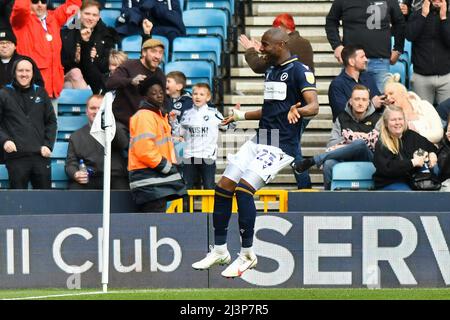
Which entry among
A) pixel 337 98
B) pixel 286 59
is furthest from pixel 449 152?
pixel 286 59

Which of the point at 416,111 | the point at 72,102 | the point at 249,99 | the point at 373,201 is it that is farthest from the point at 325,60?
the point at 373,201

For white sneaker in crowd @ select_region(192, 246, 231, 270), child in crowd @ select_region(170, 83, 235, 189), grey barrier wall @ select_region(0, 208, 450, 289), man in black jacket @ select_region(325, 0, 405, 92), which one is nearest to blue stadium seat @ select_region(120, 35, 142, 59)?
child in crowd @ select_region(170, 83, 235, 189)

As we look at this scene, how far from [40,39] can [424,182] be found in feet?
18.4

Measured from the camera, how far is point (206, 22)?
1939cm

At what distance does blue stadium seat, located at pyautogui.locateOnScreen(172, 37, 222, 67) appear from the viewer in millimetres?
18859

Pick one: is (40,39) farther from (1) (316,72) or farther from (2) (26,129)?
(1) (316,72)

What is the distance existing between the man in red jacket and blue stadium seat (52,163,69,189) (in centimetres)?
131

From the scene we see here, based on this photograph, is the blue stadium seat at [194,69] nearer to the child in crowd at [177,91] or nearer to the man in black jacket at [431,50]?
the child in crowd at [177,91]

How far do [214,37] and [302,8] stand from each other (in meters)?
1.64

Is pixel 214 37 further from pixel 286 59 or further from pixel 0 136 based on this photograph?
pixel 286 59

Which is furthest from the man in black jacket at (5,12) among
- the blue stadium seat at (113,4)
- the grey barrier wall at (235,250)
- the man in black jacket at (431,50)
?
the man in black jacket at (431,50)

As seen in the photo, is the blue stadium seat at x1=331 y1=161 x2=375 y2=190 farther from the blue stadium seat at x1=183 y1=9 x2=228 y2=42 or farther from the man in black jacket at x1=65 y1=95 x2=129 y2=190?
the blue stadium seat at x1=183 y1=9 x2=228 y2=42

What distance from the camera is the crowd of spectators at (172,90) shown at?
609 inches

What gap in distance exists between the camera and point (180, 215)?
14.8m
